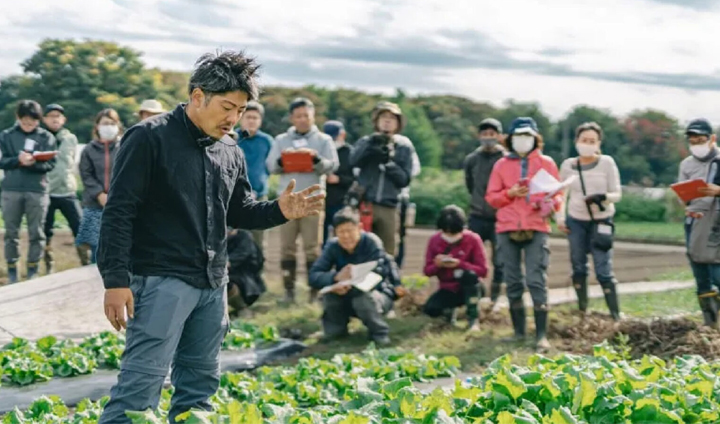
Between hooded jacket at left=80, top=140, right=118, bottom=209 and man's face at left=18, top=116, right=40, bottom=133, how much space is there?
85 centimetres

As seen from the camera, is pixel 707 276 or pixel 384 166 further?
pixel 384 166

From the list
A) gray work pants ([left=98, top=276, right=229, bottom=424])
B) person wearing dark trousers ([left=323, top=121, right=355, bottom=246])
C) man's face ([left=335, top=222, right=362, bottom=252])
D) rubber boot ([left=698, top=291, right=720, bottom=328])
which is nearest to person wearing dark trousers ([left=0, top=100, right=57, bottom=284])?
person wearing dark trousers ([left=323, top=121, right=355, bottom=246])

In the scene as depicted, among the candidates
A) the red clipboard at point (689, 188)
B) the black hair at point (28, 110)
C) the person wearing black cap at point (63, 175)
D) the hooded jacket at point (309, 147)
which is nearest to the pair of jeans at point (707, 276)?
the red clipboard at point (689, 188)

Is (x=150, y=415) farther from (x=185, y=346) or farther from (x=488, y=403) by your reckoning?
(x=488, y=403)

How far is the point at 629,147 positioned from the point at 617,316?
30.5 m

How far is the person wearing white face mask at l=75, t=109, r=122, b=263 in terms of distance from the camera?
1147 centimetres

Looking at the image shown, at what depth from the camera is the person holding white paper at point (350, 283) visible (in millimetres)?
10062

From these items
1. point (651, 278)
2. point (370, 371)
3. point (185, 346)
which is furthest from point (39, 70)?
point (185, 346)

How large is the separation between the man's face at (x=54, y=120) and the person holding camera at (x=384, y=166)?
3.37 meters

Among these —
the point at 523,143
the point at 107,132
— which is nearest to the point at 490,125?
the point at 523,143

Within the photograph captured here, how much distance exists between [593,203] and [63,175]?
226 inches

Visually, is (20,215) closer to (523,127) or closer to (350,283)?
(350,283)

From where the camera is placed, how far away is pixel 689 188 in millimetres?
9570

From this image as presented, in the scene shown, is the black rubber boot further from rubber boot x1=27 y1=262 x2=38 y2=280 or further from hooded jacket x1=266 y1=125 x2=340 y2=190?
rubber boot x1=27 y1=262 x2=38 y2=280
